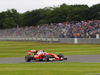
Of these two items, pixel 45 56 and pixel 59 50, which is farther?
pixel 59 50

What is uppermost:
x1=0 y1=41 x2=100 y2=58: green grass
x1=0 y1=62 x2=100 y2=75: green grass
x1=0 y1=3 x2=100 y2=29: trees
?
x1=0 y1=3 x2=100 y2=29: trees

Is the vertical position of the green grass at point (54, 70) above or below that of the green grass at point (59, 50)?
above

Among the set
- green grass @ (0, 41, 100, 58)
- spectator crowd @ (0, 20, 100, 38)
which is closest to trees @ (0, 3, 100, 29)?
spectator crowd @ (0, 20, 100, 38)

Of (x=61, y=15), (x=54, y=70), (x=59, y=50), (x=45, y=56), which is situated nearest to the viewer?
(x=54, y=70)

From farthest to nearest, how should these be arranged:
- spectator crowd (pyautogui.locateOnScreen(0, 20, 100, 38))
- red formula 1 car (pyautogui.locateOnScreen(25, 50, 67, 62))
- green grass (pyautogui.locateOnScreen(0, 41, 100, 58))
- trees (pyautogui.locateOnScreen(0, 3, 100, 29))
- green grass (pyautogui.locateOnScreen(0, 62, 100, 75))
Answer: trees (pyautogui.locateOnScreen(0, 3, 100, 29)), spectator crowd (pyautogui.locateOnScreen(0, 20, 100, 38)), green grass (pyautogui.locateOnScreen(0, 41, 100, 58)), red formula 1 car (pyautogui.locateOnScreen(25, 50, 67, 62)), green grass (pyautogui.locateOnScreen(0, 62, 100, 75))

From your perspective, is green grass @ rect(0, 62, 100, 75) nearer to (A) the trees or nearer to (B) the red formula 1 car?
(B) the red formula 1 car

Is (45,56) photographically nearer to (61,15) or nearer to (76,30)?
(76,30)

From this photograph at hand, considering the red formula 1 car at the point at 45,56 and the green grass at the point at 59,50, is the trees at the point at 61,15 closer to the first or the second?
the green grass at the point at 59,50

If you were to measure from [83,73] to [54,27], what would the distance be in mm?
49280

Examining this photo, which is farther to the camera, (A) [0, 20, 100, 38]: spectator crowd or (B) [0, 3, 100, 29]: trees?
(B) [0, 3, 100, 29]: trees

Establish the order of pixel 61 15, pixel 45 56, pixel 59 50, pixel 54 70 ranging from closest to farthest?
pixel 54 70 → pixel 45 56 → pixel 59 50 → pixel 61 15

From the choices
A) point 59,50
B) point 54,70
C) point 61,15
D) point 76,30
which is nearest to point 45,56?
point 54,70

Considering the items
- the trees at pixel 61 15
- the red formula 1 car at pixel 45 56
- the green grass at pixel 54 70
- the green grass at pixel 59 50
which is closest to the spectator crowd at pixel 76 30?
the green grass at pixel 59 50

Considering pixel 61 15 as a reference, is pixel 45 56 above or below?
below
